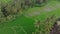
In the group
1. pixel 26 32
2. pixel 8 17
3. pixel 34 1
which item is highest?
pixel 34 1

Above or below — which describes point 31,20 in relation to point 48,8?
below

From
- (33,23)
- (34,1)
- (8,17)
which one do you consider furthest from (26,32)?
(34,1)

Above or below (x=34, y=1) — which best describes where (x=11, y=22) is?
below

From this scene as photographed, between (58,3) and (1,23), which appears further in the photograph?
(58,3)

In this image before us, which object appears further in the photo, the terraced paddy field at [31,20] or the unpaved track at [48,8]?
the unpaved track at [48,8]

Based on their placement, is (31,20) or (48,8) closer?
(31,20)

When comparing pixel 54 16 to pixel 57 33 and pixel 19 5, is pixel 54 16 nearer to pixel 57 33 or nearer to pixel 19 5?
pixel 57 33

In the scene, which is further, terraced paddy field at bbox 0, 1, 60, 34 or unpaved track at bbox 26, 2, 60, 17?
unpaved track at bbox 26, 2, 60, 17

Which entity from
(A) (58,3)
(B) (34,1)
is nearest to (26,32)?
(B) (34,1)
